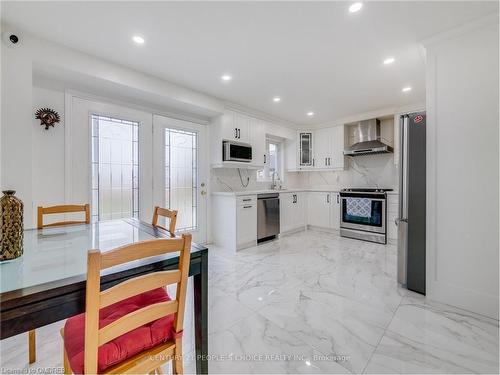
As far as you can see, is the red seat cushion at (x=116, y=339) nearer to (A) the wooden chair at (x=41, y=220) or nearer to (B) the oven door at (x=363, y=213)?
(A) the wooden chair at (x=41, y=220)

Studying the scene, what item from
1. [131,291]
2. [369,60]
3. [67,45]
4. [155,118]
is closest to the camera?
[131,291]

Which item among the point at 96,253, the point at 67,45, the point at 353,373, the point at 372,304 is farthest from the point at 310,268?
the point at 67,45

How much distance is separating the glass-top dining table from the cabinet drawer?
210 cm

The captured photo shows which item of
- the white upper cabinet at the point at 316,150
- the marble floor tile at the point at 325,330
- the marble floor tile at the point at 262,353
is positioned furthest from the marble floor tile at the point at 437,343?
the white upper cabinet at the point at 316,150

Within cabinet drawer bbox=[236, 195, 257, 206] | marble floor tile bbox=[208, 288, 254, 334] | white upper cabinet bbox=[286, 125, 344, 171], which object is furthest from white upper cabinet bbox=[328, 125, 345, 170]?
marble floor tile bbox=[208, 288, 254, 334]

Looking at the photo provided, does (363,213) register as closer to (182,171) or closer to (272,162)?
(272,162)

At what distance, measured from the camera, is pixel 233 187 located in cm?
434

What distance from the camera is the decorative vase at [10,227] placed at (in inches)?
40.6

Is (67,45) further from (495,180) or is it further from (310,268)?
(495,180)

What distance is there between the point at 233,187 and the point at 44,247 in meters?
3.21

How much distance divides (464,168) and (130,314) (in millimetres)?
2549

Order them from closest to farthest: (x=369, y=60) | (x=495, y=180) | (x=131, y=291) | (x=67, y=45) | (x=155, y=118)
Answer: (x=131, y=291)
(x=495, y=180)
(x=67, y=45)
(x=369, y=60)
(x=155, y=118)

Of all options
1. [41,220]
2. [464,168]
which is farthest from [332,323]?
[41,220]

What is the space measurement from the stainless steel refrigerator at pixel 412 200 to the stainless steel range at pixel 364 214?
1.80 metres
